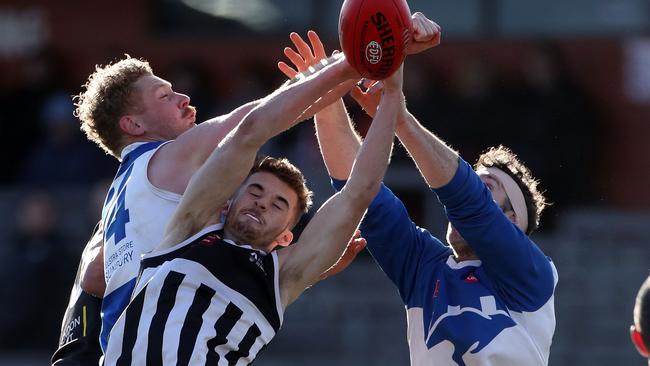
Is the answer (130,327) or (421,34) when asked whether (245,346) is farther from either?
(421,34)

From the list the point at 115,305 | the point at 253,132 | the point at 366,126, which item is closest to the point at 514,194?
the point at 253,132

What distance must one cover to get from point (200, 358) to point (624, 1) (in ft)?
26.0

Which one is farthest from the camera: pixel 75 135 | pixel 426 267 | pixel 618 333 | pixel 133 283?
pixel 75 135

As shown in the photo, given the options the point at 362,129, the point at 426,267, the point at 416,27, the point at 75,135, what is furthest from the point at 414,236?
the point at 75,135

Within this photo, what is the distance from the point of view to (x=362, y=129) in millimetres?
9883

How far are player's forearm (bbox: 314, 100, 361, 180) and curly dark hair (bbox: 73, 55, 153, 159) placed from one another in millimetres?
683

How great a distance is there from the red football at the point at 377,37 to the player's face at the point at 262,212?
56 centimetres

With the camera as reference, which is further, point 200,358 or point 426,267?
point 426,267

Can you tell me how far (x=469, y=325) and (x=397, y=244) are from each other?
449mm

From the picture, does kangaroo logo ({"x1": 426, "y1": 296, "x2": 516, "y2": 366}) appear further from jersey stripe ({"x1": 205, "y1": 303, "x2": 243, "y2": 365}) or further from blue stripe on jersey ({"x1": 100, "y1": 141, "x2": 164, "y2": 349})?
blue stripe on jersey ({"x1": 100, "y1": 141, "x2": 164, "y2": 349})

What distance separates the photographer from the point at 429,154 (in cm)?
450

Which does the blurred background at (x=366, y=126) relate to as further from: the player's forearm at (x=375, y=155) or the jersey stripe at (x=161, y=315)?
the jersey stripe at (x=161, y=315)

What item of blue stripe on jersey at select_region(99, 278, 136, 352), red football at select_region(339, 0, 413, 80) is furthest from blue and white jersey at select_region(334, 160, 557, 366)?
blue stripe on jersey at select_region(99, 278, 136, 352)

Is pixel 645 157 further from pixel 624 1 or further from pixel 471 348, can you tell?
pixel 471 348
